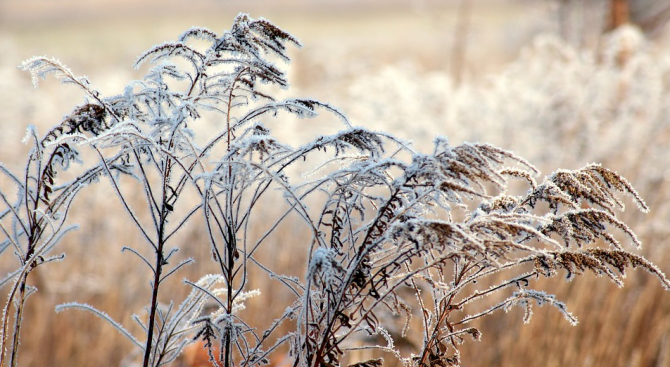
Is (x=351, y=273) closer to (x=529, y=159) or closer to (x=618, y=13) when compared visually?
(x=529, y=159)

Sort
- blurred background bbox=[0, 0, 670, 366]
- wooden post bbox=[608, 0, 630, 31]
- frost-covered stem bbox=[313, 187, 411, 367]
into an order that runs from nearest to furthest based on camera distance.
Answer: frost-covered stem bbox=[313, 187, 411, 367] → blurred background bbox=[0, 0, 670, 366] → wooden post bbox=[608, 0, 630, 31]

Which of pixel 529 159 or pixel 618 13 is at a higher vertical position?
pixel 618 13

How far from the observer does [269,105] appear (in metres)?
1.01

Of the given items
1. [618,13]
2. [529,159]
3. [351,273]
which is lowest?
[351,273]

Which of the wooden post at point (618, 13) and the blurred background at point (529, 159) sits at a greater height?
the wooden post at point (618, 13)

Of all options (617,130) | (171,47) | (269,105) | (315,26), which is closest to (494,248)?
(269,105)

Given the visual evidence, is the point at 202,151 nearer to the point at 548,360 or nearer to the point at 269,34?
the point at 269,34

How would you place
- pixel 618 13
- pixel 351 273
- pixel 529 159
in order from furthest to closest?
pixel 618 13 → pixel 529 159 → pixel 351 273

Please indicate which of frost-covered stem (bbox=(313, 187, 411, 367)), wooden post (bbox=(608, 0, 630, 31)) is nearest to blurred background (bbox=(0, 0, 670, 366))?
wooden post (bbox=(608, 0, 630, 31))

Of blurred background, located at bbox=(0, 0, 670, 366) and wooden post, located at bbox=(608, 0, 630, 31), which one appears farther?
wooden post, located at bbox=(608, 0, 630, 31)

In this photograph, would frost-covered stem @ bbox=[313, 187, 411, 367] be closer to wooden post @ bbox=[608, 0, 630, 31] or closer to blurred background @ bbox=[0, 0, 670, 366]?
blurred background @ bbox=[0, 0, 670, 366]

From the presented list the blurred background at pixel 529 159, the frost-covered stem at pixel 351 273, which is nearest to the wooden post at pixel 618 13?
the blurred background at pixel 529 159

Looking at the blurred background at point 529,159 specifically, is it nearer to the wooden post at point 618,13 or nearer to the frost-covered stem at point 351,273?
the wooden post at point 618,13

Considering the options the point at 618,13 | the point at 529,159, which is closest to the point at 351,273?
the point at 529,159
